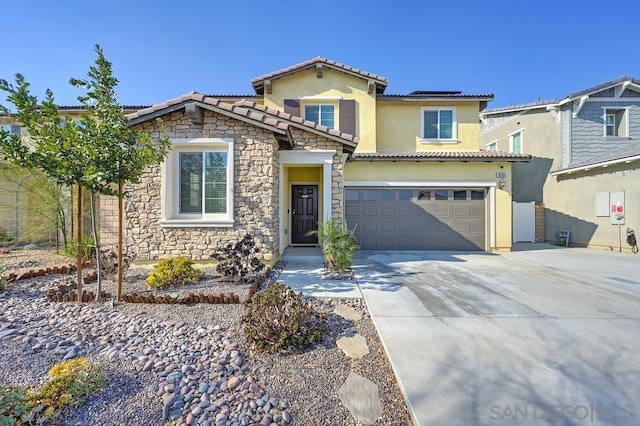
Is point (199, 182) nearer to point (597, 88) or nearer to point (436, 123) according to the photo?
point (436, 123)

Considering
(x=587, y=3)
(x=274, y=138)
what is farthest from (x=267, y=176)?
(x=587, y=3)

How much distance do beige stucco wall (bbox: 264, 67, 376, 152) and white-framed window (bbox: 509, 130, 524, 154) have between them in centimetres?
954

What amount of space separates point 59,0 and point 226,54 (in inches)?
189

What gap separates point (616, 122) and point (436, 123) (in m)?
9.19

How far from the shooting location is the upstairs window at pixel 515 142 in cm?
1503

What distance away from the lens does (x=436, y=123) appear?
1169 cm

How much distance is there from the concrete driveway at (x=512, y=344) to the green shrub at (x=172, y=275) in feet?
11.4

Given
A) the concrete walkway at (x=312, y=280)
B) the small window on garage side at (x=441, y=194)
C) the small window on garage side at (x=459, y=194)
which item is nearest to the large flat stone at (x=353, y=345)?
the concrete walkway at (x=312, y=280)

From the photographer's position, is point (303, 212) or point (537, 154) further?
point (537, 154)

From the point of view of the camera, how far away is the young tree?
379 cm

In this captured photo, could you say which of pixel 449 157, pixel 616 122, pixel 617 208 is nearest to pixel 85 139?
pixel 449 157

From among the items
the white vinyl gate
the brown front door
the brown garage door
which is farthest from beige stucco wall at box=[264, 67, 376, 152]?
the white vinyl gate

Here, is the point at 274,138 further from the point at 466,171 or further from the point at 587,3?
the point at 587,3

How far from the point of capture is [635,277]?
6.44 metres
